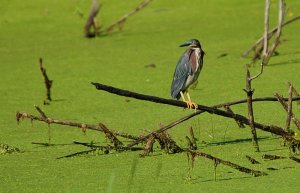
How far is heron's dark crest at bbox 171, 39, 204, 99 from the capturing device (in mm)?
4543

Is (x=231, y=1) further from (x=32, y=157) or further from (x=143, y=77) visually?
(x=32, y=157)

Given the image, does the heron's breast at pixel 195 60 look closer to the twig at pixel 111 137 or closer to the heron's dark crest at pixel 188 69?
the heron's dark crest at pixel 188 69

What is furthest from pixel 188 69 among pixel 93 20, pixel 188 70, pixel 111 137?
pixel 93 20

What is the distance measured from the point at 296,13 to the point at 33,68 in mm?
2261

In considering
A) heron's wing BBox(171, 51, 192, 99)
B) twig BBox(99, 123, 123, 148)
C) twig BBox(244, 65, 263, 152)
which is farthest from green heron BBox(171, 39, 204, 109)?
twig BBox(244, 65, 263, 152)

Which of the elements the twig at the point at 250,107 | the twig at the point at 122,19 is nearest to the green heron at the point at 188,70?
the twig at the point at 250,107

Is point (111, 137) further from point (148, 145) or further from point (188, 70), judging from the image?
point (188, 70)

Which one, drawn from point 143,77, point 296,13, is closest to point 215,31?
point 296,13

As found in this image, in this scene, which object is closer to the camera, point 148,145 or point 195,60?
point 148,145

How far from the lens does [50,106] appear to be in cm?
561

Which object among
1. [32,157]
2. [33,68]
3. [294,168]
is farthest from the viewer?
[33,68]

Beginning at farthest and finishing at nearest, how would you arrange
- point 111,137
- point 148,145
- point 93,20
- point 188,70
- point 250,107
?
point 93,20
point 188,70
point 111,137
point 148,145
point 250,107

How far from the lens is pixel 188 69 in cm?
457

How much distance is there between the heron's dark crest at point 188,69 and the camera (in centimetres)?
454
